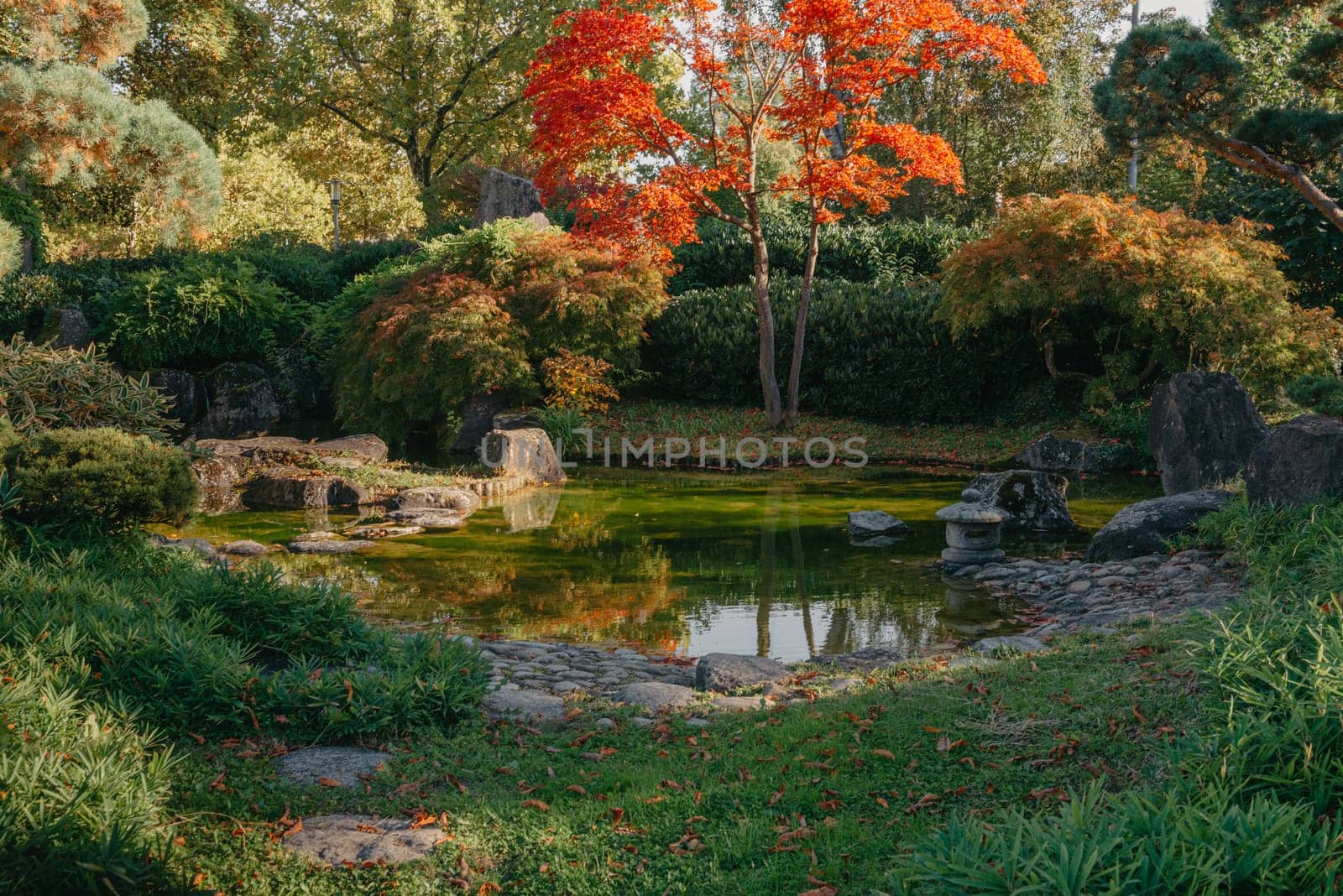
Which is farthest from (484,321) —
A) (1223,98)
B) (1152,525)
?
(1152,525)

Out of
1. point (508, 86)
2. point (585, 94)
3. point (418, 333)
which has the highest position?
point (508, 86)

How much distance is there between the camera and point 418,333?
14.7 m

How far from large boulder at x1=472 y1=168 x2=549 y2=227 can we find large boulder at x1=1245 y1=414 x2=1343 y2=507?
15462 mm

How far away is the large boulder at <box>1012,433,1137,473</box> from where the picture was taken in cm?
1280

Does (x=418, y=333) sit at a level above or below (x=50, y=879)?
above

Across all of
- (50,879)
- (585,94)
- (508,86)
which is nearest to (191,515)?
(50,879)

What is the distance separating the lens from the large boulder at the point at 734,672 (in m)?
5.08

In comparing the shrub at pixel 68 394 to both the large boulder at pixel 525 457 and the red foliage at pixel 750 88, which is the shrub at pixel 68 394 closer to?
the large boulder at pixel 525 457

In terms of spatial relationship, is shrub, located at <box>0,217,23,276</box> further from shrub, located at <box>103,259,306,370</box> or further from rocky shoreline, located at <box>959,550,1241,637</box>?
rocky shoreline, located at <box>959,550,1241,637</box>

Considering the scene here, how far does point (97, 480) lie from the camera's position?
19.1ft

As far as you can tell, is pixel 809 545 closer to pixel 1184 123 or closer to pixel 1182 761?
pixel 1184 123

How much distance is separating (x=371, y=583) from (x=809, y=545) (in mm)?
3660

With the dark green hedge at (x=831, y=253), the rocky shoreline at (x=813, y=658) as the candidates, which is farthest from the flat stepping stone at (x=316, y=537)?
the dark green hedge at (x=831, y=253)

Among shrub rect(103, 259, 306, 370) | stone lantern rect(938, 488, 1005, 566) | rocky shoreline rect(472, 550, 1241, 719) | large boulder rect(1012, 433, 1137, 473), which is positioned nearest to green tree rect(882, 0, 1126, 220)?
large boulder rect(1012, 433, 1137, 473)
